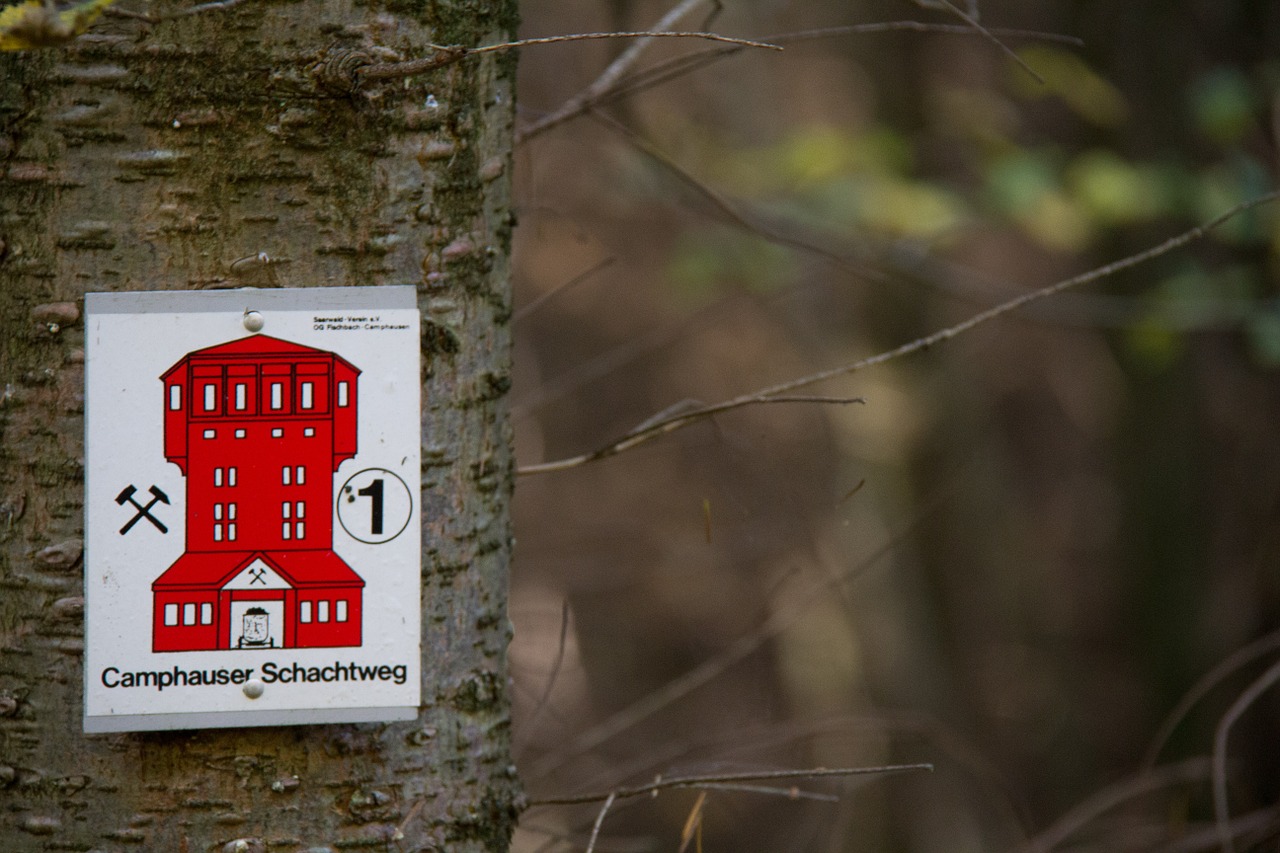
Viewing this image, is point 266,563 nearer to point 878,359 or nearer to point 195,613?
point 195,613

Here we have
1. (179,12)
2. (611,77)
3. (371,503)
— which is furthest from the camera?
(611,77)

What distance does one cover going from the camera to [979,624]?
5137 mm

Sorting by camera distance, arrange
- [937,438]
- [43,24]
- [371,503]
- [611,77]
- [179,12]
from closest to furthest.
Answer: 1. [43,24]
2. [179,12]
3. [371,503]
4. [611,77]
5. [937,438]

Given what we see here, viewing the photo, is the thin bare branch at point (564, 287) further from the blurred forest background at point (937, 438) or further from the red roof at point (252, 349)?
the red roof at point (252, 349)

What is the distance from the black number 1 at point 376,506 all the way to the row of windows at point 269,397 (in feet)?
0.25

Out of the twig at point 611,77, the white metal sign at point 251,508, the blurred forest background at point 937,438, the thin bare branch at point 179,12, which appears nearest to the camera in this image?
the thin bare branch at point 179,12

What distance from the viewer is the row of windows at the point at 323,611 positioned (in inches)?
36.3

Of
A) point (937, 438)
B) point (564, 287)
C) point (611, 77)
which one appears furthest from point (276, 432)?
point (937, 438)

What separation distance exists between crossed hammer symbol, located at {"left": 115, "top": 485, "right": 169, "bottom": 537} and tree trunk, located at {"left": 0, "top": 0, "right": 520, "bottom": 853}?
0.04 metres

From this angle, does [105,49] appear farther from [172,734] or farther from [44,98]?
[172,734]

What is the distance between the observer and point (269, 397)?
3.03 feet

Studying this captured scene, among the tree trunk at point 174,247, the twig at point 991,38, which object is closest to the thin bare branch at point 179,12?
the tree trunk at point 174,247

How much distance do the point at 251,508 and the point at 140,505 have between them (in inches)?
3.6

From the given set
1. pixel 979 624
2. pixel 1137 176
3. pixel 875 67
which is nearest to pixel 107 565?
pixel 1137 176
